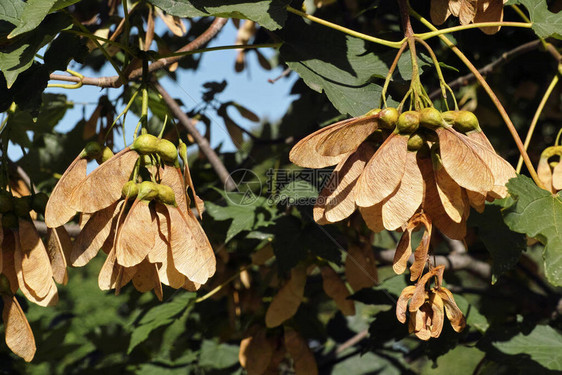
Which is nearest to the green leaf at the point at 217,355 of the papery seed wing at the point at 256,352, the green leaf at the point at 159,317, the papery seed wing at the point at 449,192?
the green leaf at the point at 159,317

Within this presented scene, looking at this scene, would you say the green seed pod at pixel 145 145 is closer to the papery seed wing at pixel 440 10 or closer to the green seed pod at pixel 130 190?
the green seed pod at pixel 130 190

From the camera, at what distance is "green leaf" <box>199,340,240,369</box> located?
2.00 m

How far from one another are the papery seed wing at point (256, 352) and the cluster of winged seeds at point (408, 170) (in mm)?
833

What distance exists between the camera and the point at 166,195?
2.74 ft

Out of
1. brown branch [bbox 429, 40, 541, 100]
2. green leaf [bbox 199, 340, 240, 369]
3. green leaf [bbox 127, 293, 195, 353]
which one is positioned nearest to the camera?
brown branch [bbox 429, 40, 541, 100]

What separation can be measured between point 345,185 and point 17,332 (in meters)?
0.57

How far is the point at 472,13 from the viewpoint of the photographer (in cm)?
108

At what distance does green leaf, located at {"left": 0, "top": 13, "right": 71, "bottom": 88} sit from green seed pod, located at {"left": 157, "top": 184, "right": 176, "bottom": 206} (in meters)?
0.28

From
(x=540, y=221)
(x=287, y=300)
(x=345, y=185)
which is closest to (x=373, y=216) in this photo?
(x=345, y=185)

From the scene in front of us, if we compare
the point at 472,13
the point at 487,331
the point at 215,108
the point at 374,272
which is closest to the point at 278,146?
the point at 215,108

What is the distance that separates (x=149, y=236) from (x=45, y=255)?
0.24 meters

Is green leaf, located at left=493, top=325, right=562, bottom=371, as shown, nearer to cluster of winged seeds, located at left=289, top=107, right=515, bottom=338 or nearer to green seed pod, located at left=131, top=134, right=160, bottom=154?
cluster of winged seeds, located at left=289, top=107, right=515, bottom=338

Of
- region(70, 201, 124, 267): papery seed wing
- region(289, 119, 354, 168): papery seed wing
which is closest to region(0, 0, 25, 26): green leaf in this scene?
region(70, 201, 124, 267): papery seed wing

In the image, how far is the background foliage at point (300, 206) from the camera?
1.01 metres
